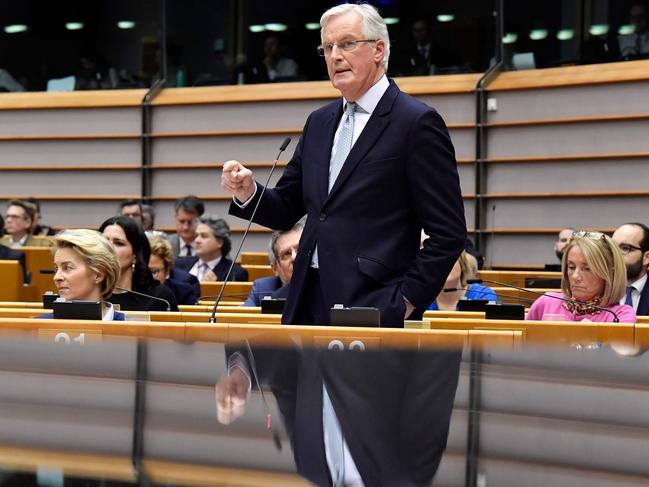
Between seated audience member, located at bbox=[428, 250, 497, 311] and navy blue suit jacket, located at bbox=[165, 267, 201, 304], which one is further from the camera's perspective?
navy blue suit jacket, located at bbox=[165, 267, 201, 304]

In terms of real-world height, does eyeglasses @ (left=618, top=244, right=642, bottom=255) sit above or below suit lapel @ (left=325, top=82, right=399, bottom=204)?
below

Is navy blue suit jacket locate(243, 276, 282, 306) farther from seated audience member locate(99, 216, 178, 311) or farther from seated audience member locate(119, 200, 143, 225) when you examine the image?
seated audience member locate(119, 200, 143, 225)

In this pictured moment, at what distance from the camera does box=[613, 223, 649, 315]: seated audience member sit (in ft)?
14.7

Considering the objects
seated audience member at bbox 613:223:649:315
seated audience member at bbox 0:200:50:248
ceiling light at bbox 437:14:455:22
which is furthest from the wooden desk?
ceiling light at bbox 437:14:455:22

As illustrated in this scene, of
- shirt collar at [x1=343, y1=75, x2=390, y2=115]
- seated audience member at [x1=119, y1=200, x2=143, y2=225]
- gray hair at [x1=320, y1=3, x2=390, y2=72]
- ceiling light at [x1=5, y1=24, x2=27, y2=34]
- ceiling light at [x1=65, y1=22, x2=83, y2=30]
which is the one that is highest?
ceiling light at [x1=65, y1=22, x2=83, y2=30]

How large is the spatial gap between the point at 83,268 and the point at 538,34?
6886 mm

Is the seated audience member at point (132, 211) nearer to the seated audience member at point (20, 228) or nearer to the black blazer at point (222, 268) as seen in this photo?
the seated audience member at point (20, 228)

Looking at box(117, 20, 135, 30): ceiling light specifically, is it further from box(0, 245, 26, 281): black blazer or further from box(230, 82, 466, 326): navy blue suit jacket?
box(230, 82, 466, 326): navy blue suit jacket

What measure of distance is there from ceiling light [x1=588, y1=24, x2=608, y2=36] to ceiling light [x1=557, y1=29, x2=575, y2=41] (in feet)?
0.48

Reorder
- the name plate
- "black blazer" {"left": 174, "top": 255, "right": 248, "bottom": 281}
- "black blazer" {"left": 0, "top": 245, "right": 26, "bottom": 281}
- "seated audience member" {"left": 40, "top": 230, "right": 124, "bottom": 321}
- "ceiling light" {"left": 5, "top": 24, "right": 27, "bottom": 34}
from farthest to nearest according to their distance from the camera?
"ceiling light" {"left": 5, "top": 24, "right": 27, "bottom": 34} → "black blazer" {"left": 0, "top": 245, "right": 26, "bottom": 281} → "black blazer" {"left": 174, "top": 255, "right": 248, "bottom": 281} → "seated audience member" {"left": 40, "top": 230, "right": 124, "bottom": 321} → the name plate

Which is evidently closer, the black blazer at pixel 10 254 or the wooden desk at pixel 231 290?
the wooden desk at pixel 231 290

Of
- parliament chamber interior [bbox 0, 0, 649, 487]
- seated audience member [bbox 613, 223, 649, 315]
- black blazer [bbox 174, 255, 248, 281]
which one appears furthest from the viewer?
black blazer [bbox 174, 255, 248, 281]

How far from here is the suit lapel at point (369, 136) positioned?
2484 mm

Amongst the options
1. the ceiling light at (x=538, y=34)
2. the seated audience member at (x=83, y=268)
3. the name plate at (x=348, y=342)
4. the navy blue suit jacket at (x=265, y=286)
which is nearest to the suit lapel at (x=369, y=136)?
the name plate at (x=348, y=342)
